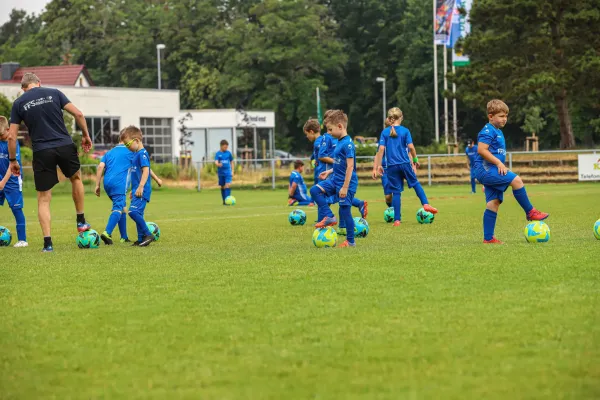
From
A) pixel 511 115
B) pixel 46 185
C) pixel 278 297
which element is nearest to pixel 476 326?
pixel 278 297

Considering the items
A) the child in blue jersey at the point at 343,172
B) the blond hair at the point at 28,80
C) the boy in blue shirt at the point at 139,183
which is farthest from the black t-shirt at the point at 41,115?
the child in blue jersey at the point at 343,172

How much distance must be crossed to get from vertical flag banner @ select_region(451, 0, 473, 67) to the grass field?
37.4 metres

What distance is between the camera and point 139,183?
1475cm

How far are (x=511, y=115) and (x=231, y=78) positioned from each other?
25.0 meters

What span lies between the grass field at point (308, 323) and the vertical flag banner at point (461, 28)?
3741 cm

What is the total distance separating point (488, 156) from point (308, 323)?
5.79 metres

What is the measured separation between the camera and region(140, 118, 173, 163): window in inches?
2704

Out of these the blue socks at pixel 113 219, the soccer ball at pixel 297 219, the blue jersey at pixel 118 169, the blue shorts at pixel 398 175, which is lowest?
the soccer ball at pixel 297 219

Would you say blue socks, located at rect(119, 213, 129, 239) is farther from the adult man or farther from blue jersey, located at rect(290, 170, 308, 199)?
blue jersey, located at rect(290, 170, 308, 199)

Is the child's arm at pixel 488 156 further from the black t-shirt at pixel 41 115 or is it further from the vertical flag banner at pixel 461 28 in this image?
the vertical flag banner at pixel 461 28

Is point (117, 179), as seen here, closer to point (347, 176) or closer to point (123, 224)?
point (123, 224)

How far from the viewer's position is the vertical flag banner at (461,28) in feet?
161

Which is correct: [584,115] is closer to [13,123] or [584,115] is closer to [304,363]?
[13,123]

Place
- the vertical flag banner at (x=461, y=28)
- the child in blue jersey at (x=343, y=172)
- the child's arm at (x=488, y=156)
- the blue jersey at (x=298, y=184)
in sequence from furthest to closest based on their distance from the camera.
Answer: the vertical flag banner at (x=461, y=28) → the blue jersey at (x=298, y=184) → the child in blue jersey at (x=343, y=172) → the child's arm at (x=488, y=156)
